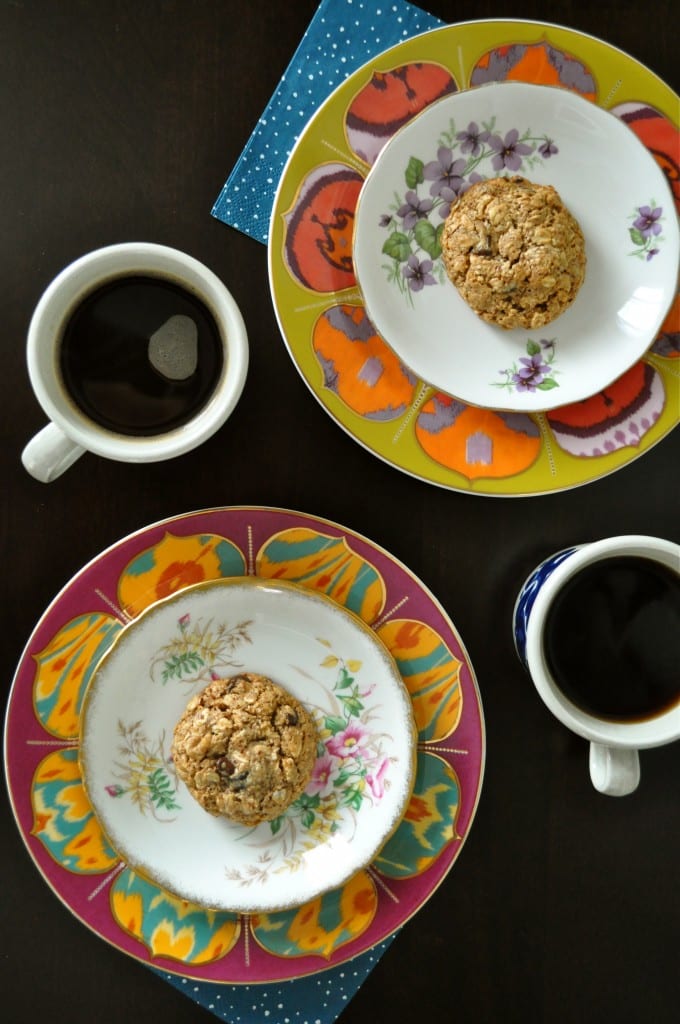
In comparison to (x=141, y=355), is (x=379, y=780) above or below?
below

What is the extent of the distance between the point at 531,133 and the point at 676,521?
0.46 metres

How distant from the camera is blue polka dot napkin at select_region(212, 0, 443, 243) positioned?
Answer: 0.83 m

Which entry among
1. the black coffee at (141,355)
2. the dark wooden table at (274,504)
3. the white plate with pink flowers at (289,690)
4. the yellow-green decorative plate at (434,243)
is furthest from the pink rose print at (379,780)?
the black coffee at (141,355)

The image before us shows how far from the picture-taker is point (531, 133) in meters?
0.82

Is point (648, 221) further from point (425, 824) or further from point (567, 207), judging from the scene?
point (425, 824)

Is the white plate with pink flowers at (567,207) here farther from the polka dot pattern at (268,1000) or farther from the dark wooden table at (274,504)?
the polka dot pattern at (268,1000)

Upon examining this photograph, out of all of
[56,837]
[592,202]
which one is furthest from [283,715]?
[592,202]

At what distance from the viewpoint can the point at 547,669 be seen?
0.82 meters

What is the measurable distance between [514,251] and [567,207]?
0.11 meters

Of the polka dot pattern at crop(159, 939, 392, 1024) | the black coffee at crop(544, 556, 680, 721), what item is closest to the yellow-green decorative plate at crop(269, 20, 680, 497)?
the black coffee at crop(544, 556, 680, 721)

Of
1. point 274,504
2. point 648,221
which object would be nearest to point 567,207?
point 648,221

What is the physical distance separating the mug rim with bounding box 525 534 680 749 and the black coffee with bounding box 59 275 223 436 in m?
0.41

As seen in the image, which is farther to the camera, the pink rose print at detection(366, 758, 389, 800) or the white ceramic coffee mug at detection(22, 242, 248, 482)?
the pink rose print at detection(366, 758, 389, 800)

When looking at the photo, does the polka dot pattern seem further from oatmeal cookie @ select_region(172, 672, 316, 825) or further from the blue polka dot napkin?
the blue polka dot napkin
